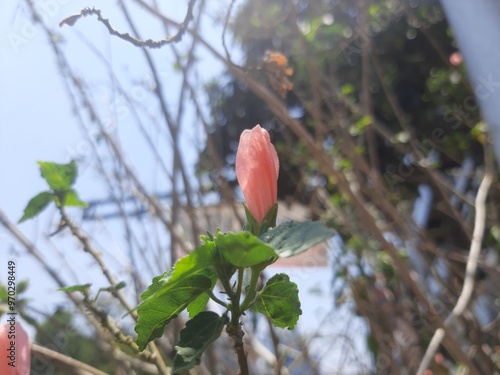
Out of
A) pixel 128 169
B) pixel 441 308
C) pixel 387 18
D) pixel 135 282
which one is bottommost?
pixel 441 308

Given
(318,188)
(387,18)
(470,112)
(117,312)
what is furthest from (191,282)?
(387,18)

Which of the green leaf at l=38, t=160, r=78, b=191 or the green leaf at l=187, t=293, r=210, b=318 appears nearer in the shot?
the green leaf at l=187, t=293, r=210, b=318

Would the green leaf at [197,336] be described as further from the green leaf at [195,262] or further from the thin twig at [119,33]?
the thin twig at [119,33]

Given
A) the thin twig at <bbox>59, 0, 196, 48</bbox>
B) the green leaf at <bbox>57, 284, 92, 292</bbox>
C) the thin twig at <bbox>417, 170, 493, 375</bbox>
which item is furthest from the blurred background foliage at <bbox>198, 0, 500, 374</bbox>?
the green leaf at <bbox>57, 284, 92, 292</bbox>

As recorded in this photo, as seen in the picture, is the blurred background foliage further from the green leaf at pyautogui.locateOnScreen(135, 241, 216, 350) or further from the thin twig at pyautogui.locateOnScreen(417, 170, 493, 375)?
the green leaf at pyautogui.locateOnScreen(135, 241, 216, 350)

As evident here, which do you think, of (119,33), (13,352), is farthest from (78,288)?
(119,33)

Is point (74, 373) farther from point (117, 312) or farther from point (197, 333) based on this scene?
point (117, 312)

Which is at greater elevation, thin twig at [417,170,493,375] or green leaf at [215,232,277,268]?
green leaf at [215,232,277,268]
